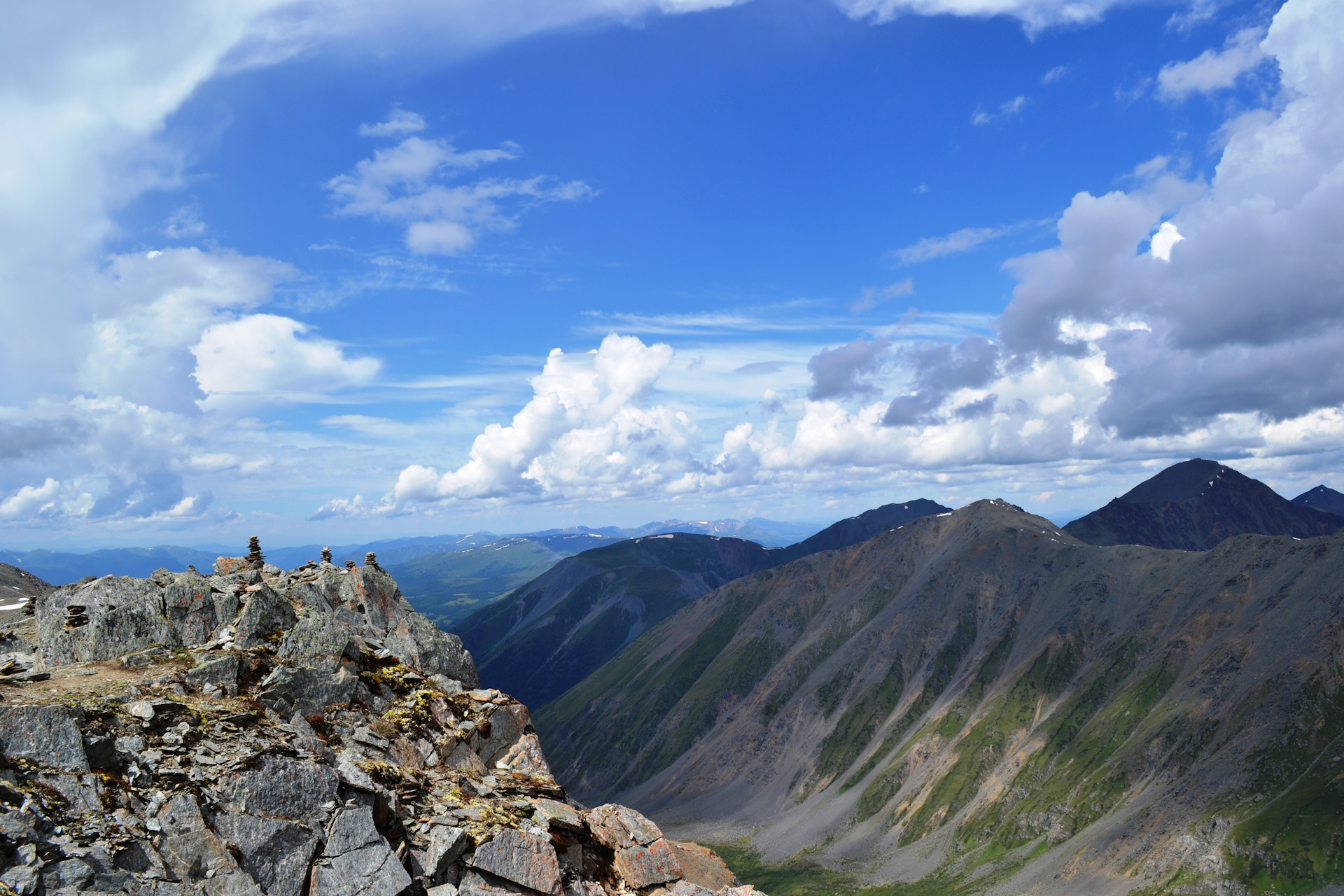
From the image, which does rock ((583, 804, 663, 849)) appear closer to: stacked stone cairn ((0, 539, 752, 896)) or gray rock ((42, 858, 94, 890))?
stacked stone cairn ((0, 539, 752, 896))

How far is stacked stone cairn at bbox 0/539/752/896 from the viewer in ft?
72.9

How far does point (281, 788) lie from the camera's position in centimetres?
2575

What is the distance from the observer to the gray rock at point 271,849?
2391 cm

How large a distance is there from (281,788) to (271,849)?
200 cm

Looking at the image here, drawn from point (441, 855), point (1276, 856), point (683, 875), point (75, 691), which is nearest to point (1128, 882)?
point (1276, 856)

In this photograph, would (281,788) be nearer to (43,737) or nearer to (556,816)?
(43,737)

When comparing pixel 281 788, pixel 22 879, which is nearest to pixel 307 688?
pixel 281 788

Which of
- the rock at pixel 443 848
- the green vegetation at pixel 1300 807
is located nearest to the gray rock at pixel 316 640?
the rock at pixel 443 848

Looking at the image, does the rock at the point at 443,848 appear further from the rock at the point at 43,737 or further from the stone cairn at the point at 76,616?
the stone cairn at the point at 76,616

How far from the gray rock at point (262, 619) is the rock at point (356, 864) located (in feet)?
53.8

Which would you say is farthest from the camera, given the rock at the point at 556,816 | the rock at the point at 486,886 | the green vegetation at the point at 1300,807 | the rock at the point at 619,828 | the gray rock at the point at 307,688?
the green vegetation at the point at 1300,807

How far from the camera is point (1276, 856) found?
6019 inches

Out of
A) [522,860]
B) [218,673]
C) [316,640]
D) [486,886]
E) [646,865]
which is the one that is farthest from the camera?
[316,640]

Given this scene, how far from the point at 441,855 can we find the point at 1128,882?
640 feet
